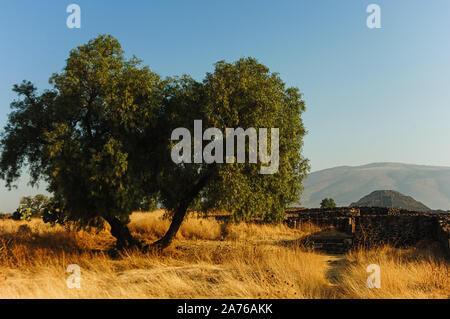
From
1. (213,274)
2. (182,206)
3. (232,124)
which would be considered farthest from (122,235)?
(232,124)

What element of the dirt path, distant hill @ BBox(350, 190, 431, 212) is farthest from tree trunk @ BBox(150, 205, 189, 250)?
distant hill @ BBox(350, 190, 431, 212)

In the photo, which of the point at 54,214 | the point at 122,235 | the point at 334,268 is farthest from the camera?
the point at 54,214

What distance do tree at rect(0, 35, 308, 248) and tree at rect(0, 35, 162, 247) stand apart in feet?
0.13

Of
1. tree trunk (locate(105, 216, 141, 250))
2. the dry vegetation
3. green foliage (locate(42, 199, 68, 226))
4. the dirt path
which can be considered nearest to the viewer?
the dry vegetation

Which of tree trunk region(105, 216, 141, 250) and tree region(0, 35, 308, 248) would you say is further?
tree trunk region(105, 216, 141, 250)

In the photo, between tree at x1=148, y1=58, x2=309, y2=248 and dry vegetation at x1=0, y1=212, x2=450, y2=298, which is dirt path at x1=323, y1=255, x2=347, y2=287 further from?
tree at x1=148, y1=58, x2=309, y2=248

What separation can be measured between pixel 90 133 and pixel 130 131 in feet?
5.52

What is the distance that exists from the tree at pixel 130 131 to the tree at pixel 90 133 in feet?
0.13

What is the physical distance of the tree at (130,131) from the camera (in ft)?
42.5

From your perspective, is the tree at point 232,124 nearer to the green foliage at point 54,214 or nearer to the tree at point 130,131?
the tree at point 130,131

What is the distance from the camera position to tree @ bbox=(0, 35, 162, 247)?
42.2 feet

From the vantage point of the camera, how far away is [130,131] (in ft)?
45.8

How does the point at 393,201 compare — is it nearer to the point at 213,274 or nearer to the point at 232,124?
the point at 232,124
